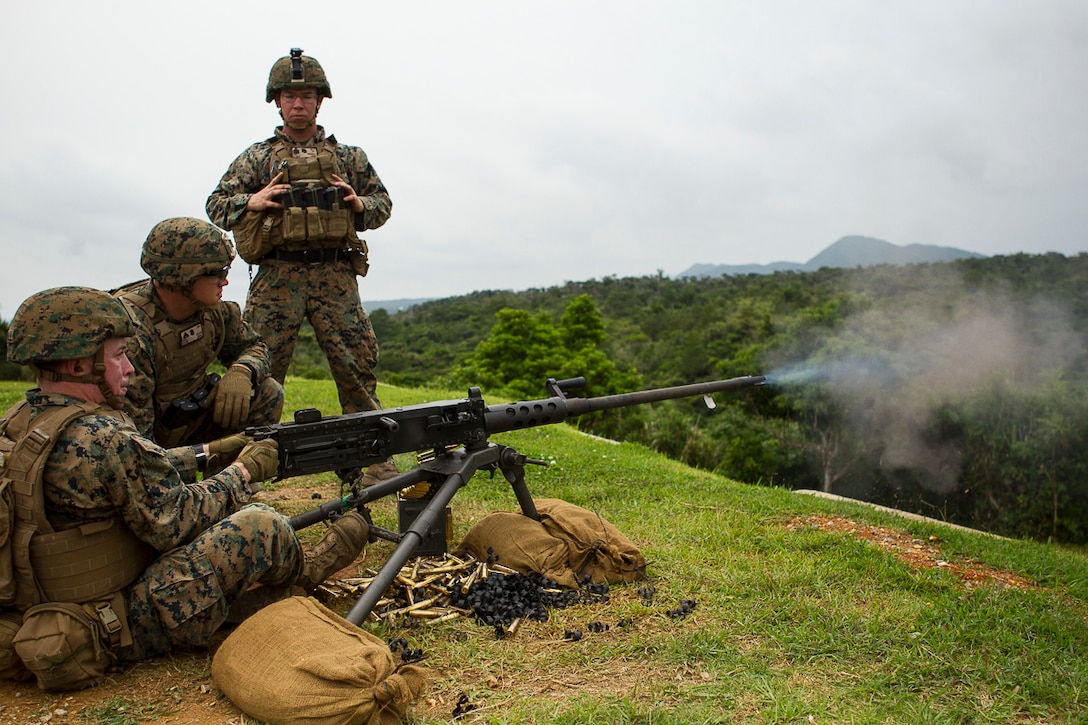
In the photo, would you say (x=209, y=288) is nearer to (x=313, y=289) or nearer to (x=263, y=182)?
(x=313, y=289)

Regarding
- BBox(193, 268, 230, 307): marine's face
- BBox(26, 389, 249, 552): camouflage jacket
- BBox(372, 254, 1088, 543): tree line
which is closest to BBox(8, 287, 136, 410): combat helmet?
BBox(26, 389, 249, 552): camouflage jacket

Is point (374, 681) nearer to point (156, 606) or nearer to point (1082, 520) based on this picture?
point (156, 606)

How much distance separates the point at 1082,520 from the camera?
22141mm

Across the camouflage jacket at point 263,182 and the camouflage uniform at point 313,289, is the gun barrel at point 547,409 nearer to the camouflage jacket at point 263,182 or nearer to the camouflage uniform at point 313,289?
the camouflage uniform at point 313,289

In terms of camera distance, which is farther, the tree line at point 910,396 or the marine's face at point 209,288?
the tree line at point 910,396

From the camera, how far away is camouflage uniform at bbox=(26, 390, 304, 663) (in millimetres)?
3297

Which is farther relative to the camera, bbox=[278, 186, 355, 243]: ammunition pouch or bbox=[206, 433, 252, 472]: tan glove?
bbox=[278, 186, 355, 243]: ammunition pouch

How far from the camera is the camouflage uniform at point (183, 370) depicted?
477 centimetres

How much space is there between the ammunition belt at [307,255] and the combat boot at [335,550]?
2589 mm

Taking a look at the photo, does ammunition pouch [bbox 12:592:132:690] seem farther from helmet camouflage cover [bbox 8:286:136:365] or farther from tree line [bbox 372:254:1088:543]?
tree line [bbox 372:254:1088:543]

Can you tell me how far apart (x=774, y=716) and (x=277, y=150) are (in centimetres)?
547

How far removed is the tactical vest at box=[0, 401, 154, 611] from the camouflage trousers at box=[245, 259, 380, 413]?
2894 millimetres

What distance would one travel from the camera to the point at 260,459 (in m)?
3.95

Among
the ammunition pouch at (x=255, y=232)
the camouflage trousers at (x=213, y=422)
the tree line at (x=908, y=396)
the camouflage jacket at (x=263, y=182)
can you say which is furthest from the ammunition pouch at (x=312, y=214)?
the tree line at (x=908, y=396)
